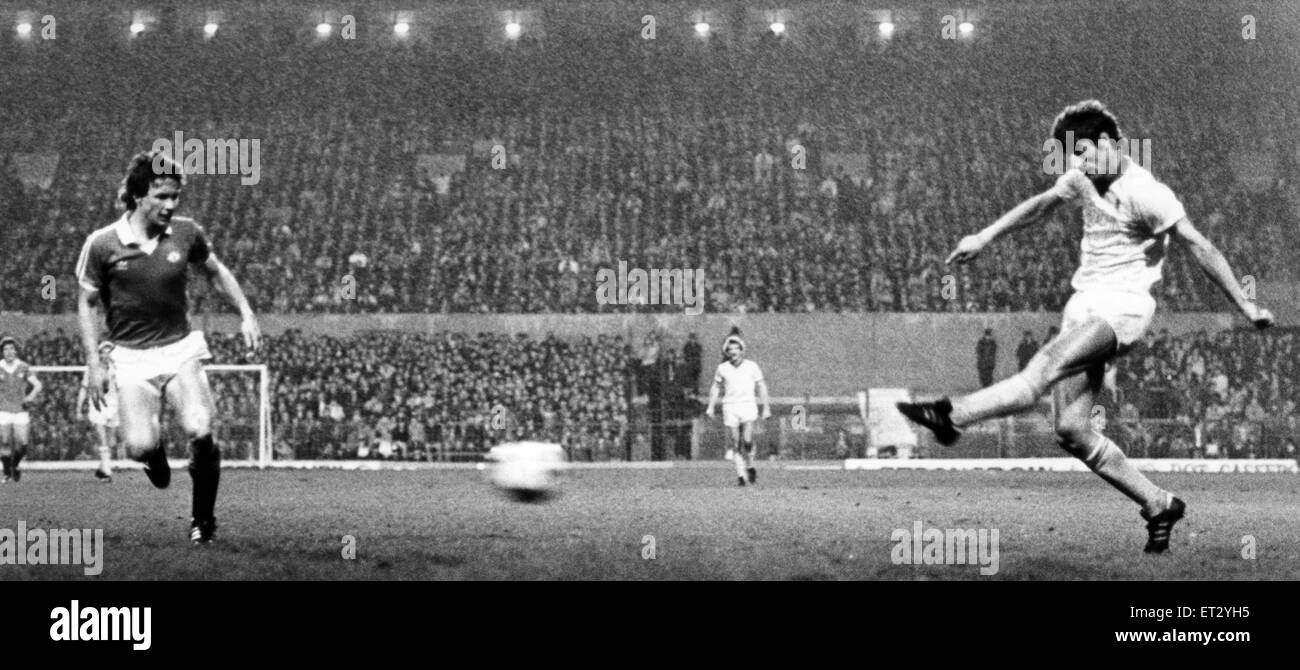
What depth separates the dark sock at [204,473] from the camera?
9.55 m

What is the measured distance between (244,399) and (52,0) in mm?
7729

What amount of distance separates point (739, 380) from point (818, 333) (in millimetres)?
7258

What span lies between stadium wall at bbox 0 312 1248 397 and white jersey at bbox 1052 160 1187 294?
A: 1690cm

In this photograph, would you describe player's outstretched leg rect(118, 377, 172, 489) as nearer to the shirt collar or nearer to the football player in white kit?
the shirt collar

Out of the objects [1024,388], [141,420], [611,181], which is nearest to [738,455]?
[141,420]

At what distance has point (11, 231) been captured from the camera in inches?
930

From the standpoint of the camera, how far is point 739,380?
63.6ft

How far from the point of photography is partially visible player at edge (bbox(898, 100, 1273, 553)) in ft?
27.5

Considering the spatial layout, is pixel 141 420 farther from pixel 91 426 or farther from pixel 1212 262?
pixel 91 426

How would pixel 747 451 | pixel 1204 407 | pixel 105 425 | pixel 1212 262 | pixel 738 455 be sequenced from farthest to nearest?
pixel 1204 407 → pixel 105 425 → pixel 747 451 → pixel 738 455 → pixel 1212 262

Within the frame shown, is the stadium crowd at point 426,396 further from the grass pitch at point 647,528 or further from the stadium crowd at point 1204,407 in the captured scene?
the stadium crowd at point 1204,407

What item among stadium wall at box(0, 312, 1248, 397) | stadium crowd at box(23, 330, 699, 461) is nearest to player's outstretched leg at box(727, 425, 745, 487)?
stadium crowd at box(23, 330, 699, 461)

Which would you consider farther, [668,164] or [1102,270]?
[668,164]
